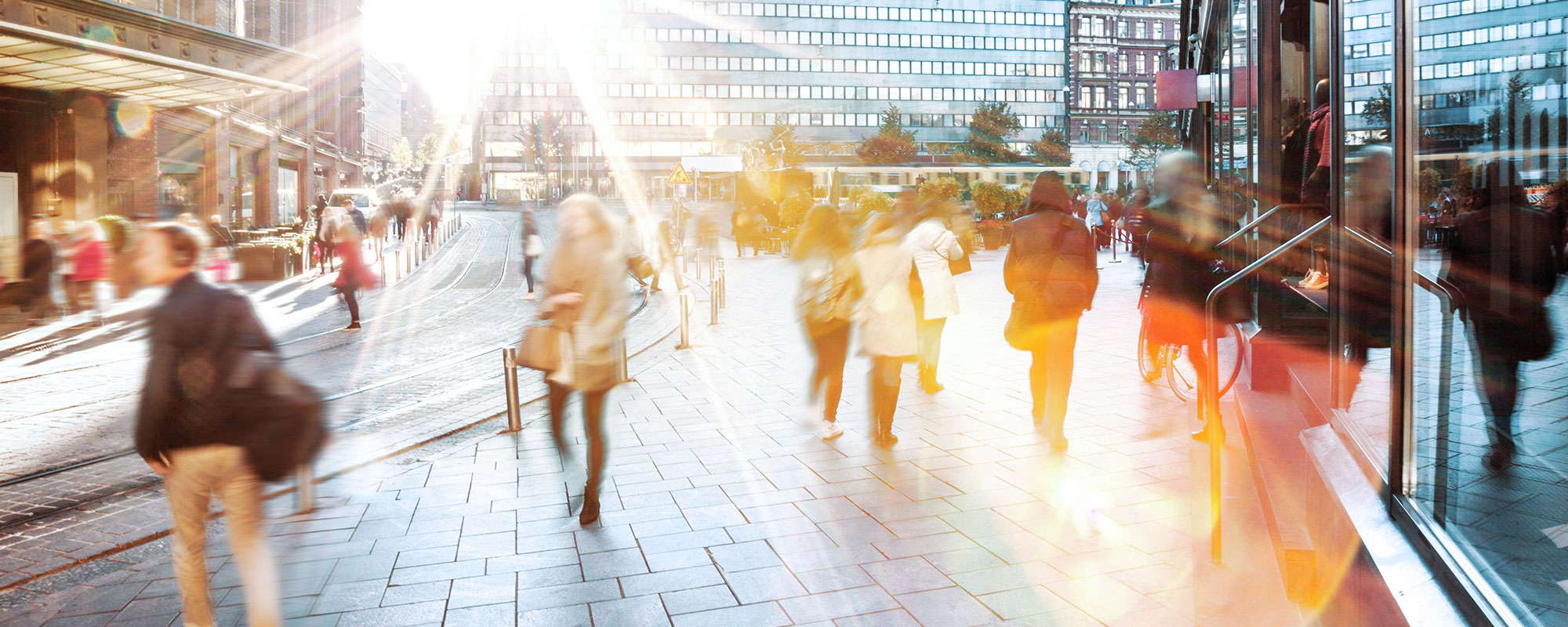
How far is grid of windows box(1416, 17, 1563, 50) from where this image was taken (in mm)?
2459

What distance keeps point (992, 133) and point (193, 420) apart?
252ft

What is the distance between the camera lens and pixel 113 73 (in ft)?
64.8

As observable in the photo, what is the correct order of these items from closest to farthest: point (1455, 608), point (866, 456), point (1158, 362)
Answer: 1. point (1455, 608)
2. point (866, 456)
3. point (1158, 362)

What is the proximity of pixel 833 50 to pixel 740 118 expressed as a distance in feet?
30.6

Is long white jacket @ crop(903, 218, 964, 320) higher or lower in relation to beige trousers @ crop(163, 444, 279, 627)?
higher

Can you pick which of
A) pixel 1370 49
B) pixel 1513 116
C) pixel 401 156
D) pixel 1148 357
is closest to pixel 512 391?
pixel 1148 357

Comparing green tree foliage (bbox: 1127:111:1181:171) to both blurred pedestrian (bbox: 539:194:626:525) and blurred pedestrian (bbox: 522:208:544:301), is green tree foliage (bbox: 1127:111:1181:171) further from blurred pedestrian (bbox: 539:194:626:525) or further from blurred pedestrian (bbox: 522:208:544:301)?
blurred pedestrian (bbox: 539:194:626:525)

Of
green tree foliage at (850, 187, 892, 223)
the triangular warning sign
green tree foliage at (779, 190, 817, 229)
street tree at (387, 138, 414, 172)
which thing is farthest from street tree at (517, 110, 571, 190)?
the triangular warning sign

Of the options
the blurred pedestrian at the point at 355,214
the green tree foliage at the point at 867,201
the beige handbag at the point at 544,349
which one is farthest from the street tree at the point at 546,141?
the beige handbag at the point at 544,349

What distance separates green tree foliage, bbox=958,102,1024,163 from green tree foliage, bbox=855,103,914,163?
450 cm

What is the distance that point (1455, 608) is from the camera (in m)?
2.80

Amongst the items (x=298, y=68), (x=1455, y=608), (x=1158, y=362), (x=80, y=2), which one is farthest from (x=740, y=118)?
(x=1455, y=608)

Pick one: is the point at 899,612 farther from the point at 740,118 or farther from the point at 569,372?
the point at 740,118

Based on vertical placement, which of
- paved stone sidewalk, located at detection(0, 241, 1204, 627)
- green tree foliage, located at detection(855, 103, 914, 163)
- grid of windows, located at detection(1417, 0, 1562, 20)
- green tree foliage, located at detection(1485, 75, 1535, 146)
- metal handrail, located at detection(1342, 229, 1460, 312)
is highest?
green tree foliage, located at detection(855, 103, 914, 163)
